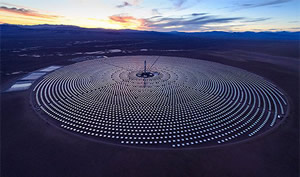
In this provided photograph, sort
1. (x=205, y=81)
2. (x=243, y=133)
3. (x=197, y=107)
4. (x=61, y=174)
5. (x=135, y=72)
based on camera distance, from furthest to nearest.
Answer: (x=135, y=72) → (x=205, y=81) → (x=197, y=107) → (x=243, y=133) → (x=61, y=174)

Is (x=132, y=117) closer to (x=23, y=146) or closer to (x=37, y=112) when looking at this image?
(x=23, y=146)

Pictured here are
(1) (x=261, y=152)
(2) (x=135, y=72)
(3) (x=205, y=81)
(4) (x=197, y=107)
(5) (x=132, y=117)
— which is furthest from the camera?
(2) (x=135, y=72)

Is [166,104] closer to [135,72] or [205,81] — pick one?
[205,81]

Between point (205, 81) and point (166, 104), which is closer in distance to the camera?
point (166, 104)

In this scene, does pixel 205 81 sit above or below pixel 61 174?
above

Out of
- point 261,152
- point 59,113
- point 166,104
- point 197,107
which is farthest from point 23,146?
point 261,152

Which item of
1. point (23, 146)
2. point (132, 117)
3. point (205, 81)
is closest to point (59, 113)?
point (23, 146)
